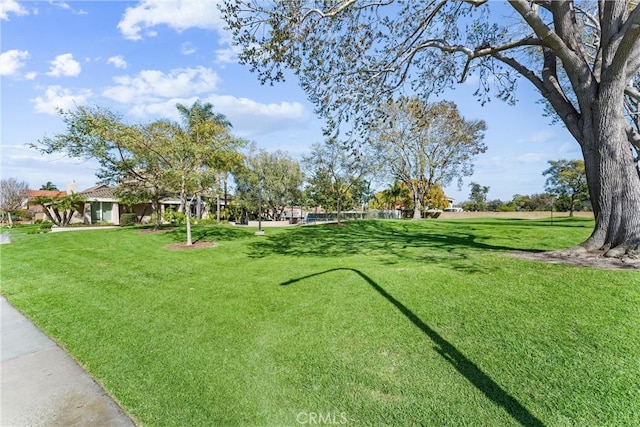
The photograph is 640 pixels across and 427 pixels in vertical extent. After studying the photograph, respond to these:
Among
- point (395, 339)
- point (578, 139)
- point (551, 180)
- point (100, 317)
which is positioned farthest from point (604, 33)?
point (551, 180)

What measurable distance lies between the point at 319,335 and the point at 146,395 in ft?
6.18

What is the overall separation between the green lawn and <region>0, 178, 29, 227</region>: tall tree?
33.9 m

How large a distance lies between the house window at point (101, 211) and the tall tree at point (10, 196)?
8.81m

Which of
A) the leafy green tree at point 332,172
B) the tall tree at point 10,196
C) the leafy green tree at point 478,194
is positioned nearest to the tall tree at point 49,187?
the tall tree at point 10,196

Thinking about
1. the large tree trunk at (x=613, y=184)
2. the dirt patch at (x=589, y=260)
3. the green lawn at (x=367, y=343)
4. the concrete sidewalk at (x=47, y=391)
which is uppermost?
the large tree trunk at (x=613, y=184)

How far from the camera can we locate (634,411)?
240cm

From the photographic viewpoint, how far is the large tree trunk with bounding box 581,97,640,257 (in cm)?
563

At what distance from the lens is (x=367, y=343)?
363 cm

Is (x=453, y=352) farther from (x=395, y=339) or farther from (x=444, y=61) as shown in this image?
(x=444, y=61)

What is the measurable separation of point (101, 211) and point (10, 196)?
38.4ft

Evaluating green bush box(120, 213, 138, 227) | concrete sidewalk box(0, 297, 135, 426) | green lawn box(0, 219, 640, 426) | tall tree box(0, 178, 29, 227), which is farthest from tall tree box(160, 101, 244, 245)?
tall tree box(0, 178, 29, 227)

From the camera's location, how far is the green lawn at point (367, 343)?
2629mm

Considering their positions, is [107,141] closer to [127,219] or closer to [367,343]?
[367,343]

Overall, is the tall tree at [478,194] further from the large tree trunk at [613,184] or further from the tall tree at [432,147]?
the large tree trunk at [613,184]
